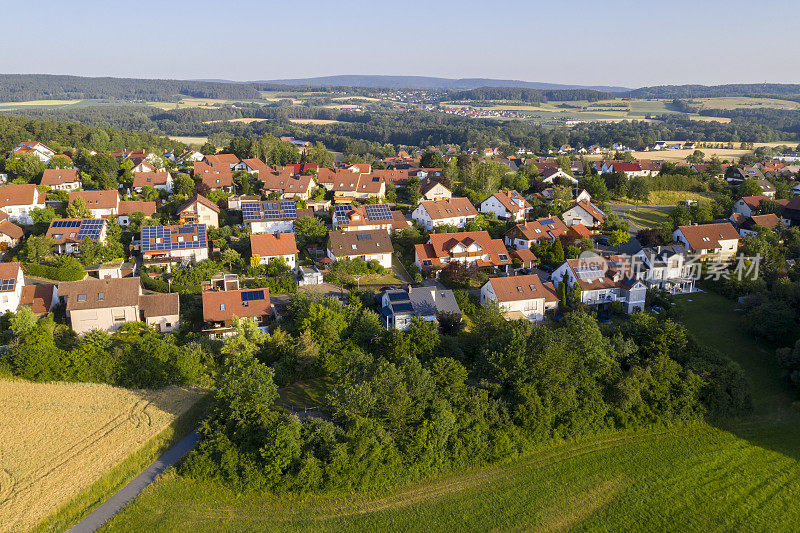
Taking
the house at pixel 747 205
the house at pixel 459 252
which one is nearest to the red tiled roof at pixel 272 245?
the house at pixel 459 252

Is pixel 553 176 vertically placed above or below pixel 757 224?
above

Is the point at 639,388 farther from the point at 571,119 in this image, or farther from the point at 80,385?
the point at 571,119

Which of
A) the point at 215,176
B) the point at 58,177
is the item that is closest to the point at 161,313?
the point at 215,176

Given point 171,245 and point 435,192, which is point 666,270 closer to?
point 435,192

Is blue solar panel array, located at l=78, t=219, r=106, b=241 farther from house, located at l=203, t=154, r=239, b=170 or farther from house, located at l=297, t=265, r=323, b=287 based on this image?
house, located at l=203, t=154, r=239, b=170

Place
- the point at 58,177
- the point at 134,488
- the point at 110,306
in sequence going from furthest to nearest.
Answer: the point at 58,177 → the point at 110,306 → the point at 134,488

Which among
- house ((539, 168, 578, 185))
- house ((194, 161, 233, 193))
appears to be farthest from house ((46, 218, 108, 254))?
house ((539, 168, 578, 185))

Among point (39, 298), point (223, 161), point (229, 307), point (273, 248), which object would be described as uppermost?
point (223, 161)

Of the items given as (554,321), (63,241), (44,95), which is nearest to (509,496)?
(554,321)
